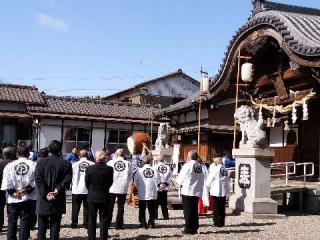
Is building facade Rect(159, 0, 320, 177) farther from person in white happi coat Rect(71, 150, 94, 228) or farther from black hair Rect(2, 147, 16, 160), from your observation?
black hair Rect(2, 147, 16, 160)

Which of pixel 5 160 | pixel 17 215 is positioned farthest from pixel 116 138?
pixel 17 215

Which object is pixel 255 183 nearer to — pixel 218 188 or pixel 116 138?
pixel 218 188

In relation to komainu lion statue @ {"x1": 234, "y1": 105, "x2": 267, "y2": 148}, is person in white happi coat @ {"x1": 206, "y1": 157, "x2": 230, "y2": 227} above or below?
below

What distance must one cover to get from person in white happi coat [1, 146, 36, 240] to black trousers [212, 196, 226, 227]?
4.40m

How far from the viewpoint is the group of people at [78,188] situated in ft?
23.6

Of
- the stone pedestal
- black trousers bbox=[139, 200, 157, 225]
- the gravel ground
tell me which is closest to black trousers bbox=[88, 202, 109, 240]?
the gravel ground

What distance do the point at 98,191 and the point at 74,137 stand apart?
64.6 ft

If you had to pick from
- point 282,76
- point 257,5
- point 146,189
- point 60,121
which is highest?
point 257,5

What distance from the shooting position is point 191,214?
9.30m

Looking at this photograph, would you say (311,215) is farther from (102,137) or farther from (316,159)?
(102,137)

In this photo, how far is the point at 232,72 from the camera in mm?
17094

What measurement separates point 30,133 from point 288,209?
18.8 meters

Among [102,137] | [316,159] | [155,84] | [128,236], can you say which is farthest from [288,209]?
[155,84]

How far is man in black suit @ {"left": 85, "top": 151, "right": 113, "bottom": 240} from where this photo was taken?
7.96 m
